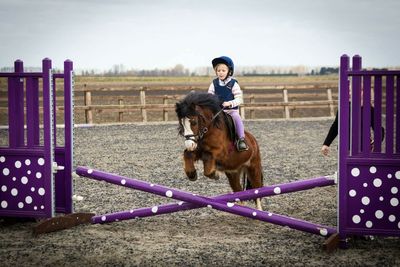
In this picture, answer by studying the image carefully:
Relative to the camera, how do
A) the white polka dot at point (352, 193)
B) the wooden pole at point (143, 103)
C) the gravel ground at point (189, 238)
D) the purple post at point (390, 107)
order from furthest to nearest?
1. the wooden pole at point (143, 103)
2. the white polka dot at point (352, 193)
3. the purple post at point (390, 107)
4. the gravel ground at point (189, 238)

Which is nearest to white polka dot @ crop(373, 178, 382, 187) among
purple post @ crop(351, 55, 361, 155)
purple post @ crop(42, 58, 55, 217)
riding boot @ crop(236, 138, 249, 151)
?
purple post @ crop(351, 55, 361, 155)

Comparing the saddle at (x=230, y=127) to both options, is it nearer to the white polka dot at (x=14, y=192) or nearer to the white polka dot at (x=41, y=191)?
the white polka dot at (x=41, y=191)

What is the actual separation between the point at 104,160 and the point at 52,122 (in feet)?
18.7

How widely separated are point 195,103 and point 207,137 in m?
0.37

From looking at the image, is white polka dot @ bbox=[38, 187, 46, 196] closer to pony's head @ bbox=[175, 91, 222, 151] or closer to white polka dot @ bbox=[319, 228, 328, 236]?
pony's head @ bbox=[175, 91, 222, 151]

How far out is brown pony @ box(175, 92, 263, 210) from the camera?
17.0 ft

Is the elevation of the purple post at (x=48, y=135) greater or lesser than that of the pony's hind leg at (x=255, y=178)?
greater

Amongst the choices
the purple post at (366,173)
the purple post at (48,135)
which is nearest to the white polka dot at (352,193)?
the purple post at (366,173)

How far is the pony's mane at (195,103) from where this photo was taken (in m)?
5.20

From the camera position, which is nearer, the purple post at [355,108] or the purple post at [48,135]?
the purple post at [355,108]

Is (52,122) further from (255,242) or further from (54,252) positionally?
(255,242)

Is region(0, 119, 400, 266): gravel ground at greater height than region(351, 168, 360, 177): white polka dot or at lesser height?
lesser

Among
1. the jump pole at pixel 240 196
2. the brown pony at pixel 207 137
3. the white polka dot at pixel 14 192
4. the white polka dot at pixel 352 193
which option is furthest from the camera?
the white polka dot at pixel 14 192

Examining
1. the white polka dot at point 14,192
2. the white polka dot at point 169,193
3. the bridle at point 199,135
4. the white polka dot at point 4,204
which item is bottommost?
the white polka dot at point 4,204
